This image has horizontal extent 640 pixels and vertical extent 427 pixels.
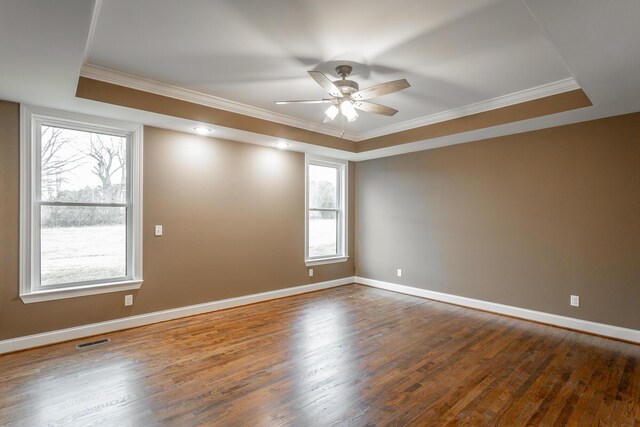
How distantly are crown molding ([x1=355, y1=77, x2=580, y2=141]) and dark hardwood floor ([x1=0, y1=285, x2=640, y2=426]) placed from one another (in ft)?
8.59

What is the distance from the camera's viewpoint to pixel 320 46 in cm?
262

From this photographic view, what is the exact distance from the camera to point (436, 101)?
379cm

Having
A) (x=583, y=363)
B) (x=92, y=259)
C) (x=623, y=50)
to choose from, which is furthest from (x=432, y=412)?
(x=92, y=259)

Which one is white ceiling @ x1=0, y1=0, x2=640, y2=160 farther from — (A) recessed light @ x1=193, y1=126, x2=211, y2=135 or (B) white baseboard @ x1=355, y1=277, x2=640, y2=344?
(B) white baseboard @ x1=355, y1=277, x2=640, y2=344

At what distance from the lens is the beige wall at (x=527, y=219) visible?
3.43m

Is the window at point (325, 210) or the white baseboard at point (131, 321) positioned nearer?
the white baseboard at point (131, 321)

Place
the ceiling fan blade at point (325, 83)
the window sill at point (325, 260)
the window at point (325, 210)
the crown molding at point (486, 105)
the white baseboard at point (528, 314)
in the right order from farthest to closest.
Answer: the window at point (325, 210)
the window sill at point (325, 260)
the white baseboard at point (528, 314)
the crown molding at point (486, 105)
the ceiling fan blade at point (325, 83)

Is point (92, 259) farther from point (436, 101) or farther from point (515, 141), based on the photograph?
point (515, 141)

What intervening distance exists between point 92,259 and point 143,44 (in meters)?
2.42

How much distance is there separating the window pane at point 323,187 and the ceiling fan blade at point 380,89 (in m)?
2.78

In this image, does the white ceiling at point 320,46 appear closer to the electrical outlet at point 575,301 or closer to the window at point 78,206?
the window at point 78,206

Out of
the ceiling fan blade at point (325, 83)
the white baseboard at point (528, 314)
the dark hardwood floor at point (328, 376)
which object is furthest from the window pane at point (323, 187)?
the ceiling fan blade at point (325, 83)

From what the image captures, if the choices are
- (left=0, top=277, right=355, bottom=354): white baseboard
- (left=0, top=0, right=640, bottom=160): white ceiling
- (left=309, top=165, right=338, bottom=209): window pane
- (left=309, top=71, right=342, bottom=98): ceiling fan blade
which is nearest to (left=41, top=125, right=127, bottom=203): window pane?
(left=0, top=0, right=640, bottom=160): white ceiling

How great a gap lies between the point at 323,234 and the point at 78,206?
367cm
